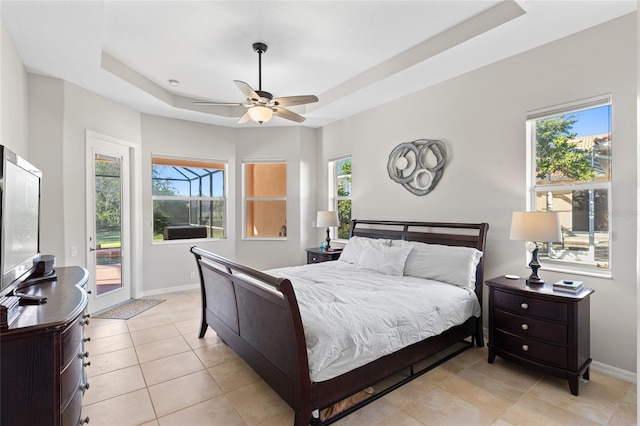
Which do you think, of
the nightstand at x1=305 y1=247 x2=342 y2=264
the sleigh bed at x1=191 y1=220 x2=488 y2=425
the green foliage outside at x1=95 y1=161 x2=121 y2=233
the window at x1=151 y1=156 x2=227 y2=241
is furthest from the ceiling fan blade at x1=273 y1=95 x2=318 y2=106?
the window at x1=151 y1=156 x2=227 y2=241

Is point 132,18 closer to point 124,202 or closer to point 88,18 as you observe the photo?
point 88,18

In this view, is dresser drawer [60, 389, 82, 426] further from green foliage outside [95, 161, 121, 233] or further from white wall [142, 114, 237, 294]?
white wall [142, 114, 237, 294]

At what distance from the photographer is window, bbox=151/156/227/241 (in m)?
5.38

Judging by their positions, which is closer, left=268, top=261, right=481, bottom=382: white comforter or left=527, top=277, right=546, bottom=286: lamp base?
left=268, top=261, right=481, bottom=382: white comforter

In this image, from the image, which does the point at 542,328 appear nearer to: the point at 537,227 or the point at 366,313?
the point at 537,227

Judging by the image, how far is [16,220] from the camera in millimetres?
1725

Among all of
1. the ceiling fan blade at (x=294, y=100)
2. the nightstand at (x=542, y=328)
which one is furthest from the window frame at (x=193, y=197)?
the nightstand at (x=542, y=328)

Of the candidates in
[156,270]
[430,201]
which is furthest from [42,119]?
[430,201]

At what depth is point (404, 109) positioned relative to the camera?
14.2 ft

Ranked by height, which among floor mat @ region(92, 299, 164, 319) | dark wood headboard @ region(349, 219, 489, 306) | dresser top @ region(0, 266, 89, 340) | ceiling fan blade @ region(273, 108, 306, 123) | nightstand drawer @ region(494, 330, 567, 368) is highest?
ceiling fan blade @ region(273, 108, 306, 123)

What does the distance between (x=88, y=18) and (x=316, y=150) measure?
387 cm

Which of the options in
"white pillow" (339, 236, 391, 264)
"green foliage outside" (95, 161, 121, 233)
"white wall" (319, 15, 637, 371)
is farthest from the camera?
"green foliage outside" (95, 161, 121, 233)

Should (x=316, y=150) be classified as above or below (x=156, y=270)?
above

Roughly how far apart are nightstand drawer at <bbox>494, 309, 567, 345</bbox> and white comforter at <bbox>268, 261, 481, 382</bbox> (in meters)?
0.27
